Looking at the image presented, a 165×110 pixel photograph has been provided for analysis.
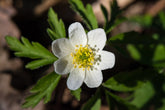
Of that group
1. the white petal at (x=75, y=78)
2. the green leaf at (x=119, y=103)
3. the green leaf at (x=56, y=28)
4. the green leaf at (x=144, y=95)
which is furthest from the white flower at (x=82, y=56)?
the green leaf at (x=144, y=95)

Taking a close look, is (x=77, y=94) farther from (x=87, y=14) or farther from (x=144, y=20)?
(x=144, y=20)

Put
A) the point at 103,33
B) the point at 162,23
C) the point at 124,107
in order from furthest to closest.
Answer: the point at 162,23 < the point at 124,107 < the point at 103,33

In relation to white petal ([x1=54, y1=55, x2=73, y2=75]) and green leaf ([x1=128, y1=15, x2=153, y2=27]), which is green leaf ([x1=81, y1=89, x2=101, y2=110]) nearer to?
white petal ([x1=54, y1=55, x2=73, y2=75])

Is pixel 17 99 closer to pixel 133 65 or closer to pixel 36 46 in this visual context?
pixel 36 46

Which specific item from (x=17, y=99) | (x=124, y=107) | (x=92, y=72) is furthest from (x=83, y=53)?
(x=17, y=99)

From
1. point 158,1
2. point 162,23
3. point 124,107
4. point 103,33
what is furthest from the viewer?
point 158,1

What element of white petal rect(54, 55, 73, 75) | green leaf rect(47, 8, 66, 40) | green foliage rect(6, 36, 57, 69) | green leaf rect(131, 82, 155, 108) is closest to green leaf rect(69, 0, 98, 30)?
Result: green leaf rect(47, 8, 66, 40)
